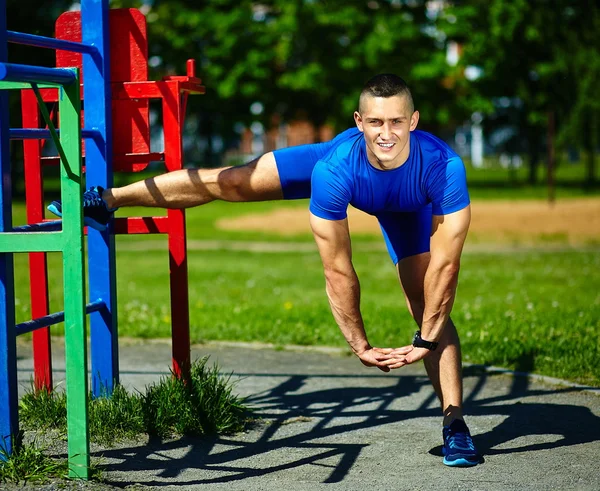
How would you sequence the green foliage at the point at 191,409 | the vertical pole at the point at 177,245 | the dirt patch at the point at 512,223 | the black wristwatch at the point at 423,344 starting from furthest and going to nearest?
the dirt patch at the point at 512,223 → the vertical pole at the point at 177,245 → the green foliage at the point at 191,409 → the black wristwatch at the point at 423,344

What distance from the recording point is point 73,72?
3662 mm

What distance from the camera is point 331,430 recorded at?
15.7 ft

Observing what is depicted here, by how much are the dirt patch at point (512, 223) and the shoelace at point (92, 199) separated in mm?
12272

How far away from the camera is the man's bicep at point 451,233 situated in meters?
3.99

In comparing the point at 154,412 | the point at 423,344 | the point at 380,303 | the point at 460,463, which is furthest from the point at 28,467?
the point at 380,303

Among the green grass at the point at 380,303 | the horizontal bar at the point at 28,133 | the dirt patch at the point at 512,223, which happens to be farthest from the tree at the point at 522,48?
the horizontal bar at the point at 28,133

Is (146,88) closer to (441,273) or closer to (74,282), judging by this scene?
(74,282)

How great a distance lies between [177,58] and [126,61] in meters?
34.8

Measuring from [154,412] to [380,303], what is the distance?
4802 millimetres

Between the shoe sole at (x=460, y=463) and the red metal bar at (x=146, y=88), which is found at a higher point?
the red metal bar at (x=146, y=88)

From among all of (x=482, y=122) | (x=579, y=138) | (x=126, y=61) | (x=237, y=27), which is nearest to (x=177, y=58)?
(x=237, y=27)

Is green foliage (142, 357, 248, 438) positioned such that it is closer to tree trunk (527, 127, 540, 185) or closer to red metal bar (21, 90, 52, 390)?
red metal bar (21, 90, 52, 390)

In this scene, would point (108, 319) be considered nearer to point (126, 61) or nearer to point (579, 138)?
point (126, 61)

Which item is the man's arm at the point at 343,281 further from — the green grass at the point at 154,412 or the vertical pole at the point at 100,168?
the vertical pole at the point at 100,168
